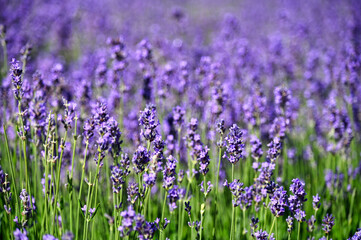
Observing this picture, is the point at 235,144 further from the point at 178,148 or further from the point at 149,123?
the point at 178,148

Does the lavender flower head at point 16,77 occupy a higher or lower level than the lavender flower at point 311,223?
higher

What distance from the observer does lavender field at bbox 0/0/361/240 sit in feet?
6.84

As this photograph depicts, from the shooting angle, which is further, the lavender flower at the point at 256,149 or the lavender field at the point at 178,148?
the lavender flower at the point at 256,149

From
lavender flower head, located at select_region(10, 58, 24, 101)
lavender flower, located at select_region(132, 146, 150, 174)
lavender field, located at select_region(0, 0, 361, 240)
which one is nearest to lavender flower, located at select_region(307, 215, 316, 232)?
lavender field, located at select_region(0, 0, 361, 240)

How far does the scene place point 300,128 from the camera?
15.6 feet

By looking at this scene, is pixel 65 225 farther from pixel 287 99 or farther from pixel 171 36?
pixel 171 36

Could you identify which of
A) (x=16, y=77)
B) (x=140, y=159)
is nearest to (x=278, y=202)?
(x=140, y=159)

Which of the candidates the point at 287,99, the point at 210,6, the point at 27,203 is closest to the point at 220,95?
the point at 287,99

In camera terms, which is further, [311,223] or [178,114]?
[178,114]

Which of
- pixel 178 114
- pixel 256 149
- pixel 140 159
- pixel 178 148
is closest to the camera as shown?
pixel 140 159

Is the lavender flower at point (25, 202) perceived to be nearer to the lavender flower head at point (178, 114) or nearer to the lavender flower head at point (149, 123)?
the lavender flower head at point (149, 123)

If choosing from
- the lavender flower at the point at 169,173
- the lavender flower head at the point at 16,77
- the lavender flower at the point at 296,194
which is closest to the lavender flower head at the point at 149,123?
the lavender flower at the point at 169,173

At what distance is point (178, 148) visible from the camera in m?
2.86

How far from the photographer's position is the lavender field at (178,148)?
2086mm
